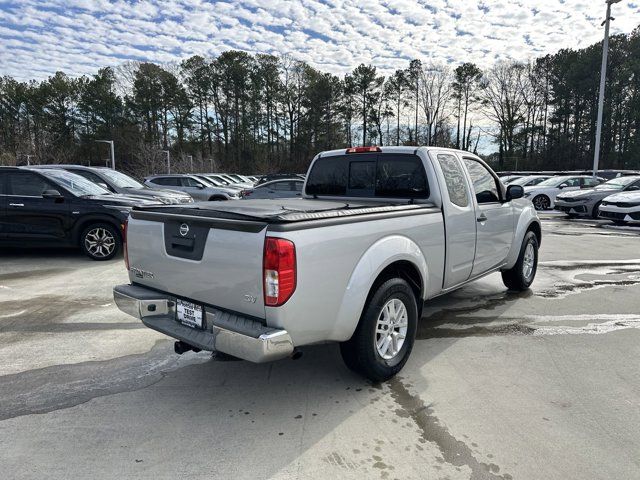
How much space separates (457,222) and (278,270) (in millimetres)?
2307

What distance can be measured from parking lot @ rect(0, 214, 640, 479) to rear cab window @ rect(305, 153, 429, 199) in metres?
1.52

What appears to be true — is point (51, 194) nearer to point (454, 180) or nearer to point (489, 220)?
point (454, 180)

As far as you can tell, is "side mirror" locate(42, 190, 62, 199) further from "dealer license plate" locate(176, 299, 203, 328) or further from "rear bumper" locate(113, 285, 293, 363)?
"dealer license plate" locate(176, 299, 203, 328)

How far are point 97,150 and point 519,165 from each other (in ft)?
162

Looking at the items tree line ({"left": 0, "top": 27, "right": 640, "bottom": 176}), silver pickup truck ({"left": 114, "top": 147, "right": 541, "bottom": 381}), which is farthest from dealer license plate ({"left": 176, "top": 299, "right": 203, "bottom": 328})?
tree line ({"left": 0, "top": 27, "right": 640, "bottom": 176})

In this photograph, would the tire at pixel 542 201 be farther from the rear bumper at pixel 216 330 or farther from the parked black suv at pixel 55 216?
the rear bumper at pixel 216 330

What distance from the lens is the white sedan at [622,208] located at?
1259cm

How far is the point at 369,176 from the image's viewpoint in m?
4.75

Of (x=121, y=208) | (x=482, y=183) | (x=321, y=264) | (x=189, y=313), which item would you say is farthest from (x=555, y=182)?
(x=189, y=313)

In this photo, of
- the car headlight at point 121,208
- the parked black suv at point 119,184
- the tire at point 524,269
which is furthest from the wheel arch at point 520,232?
the parked black suv at point 119,184

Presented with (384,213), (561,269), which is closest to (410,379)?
(384,213)

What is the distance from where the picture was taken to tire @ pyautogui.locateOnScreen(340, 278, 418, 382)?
3275 mm

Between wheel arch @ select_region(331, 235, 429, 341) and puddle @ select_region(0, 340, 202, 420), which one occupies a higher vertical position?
wheel arch @ select_region(331, 235, 429, 341)

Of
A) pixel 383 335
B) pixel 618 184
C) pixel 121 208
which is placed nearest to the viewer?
pixel 383 335
